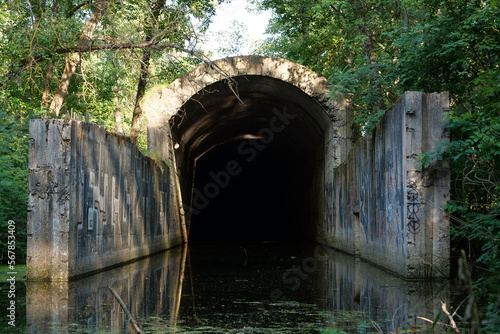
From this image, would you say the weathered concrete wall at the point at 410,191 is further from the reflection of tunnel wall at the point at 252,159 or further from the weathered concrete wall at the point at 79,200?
the reflection of tunnel wall at the point at 252,159

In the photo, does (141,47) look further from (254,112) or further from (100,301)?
(254,112)

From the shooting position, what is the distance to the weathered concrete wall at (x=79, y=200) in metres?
8.50

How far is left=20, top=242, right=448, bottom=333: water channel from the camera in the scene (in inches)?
204

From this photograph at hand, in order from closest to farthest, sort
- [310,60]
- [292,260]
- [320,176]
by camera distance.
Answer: [292,260] → [320,176] → [310,60]

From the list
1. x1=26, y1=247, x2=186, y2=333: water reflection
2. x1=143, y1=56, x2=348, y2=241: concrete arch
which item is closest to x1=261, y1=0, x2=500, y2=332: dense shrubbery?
x1=143, y1=56, x2=348, y2=241: concrete arch

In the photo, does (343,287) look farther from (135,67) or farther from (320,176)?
(320,176)

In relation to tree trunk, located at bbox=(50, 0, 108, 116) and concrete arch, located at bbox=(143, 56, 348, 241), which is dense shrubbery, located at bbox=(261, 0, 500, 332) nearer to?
concrete arch, located at bbox=(143, 56, 348, 241)

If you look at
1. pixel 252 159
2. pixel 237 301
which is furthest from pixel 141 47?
pixel 252 159

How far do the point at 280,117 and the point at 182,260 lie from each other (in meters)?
9.98

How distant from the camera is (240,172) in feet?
127

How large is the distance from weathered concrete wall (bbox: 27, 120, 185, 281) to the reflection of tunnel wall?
4420 millimetres

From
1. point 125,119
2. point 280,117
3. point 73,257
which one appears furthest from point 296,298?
point 125,119

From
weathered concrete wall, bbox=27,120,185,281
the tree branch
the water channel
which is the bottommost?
the water channel

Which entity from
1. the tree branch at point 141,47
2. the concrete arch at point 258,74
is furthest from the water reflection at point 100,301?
the concrete arch at point 258,74
